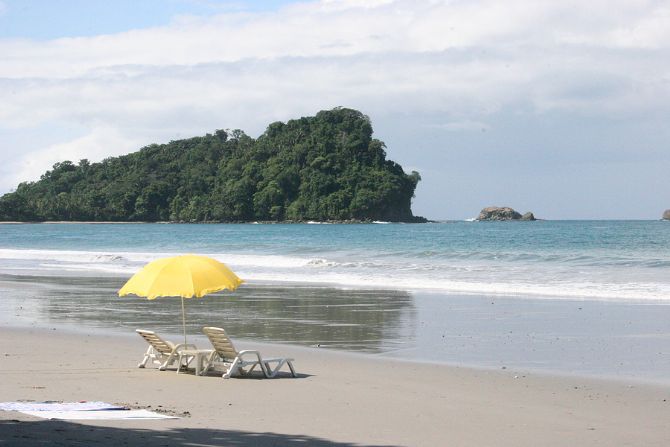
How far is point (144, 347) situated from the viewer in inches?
544

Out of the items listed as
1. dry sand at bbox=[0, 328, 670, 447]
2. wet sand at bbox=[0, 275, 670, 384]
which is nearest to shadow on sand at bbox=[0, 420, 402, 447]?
dry sand at bbox=[0, 328, 670, 447]

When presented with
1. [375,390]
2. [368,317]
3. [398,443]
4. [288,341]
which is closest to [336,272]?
[368,317]

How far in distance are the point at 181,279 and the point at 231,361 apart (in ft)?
4.26

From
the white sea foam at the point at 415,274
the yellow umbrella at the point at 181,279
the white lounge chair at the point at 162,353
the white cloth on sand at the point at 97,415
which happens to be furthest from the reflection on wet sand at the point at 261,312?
the white cloth on sand at the point at 97,415

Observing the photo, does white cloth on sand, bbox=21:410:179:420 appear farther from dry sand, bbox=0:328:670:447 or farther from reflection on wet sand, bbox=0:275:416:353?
reflection on wet sand, bbox=0:275:416:353

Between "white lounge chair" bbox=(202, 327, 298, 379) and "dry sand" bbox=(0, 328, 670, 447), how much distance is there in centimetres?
20

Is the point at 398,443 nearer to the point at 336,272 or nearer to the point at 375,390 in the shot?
the point at 375,390

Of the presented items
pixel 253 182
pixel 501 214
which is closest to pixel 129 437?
pixel 253 182

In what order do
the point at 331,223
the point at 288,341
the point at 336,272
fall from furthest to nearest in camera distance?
the point at 331,223 → the point at 336,272 → the point at 288,341

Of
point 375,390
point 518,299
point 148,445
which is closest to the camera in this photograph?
point 148,445

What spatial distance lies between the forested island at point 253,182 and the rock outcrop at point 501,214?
31536 millimetres

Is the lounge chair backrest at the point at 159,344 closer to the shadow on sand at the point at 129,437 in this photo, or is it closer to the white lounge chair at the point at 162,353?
the white lounge chair at the point at 162,353

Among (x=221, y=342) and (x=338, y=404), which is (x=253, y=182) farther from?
(x=338, y=404)

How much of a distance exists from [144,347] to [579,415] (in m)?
7.09
